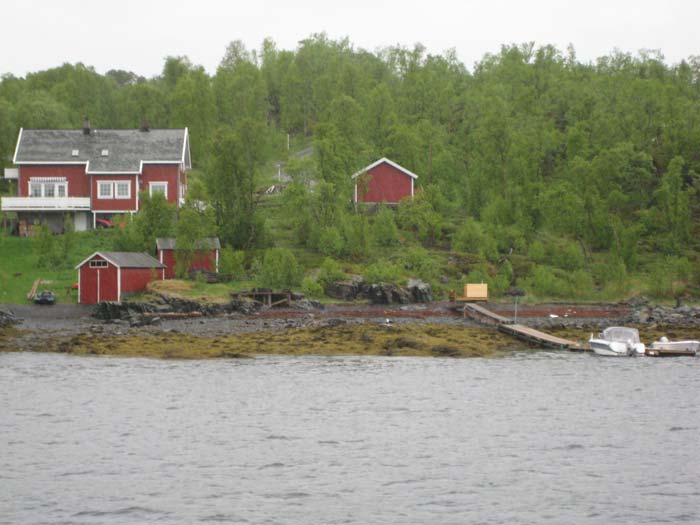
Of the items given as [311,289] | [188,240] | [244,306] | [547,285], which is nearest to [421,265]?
[547,285]

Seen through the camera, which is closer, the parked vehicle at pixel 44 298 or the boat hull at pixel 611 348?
the boat hull at pixel 611 348

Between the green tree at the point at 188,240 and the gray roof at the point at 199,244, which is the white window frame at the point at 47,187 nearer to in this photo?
the gray roof at the point at 199,244

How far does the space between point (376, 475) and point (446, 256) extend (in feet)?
154

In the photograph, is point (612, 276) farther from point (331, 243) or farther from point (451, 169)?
point (451, 169)

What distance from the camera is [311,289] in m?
61.5

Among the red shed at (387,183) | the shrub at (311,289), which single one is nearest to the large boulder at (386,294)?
the shrub at (311,289)

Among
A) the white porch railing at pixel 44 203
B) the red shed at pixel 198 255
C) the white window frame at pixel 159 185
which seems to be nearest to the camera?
the red shed at pixel 198 255

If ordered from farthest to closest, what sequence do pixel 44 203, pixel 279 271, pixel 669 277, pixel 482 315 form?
pixel 44 203, pixel 669 277, pixel 279 271, pixel 482 315

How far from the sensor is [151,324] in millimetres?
53031

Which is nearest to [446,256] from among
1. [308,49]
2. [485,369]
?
[485,369]

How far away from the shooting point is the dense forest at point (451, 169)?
223 feet

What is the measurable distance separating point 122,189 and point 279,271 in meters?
18.0

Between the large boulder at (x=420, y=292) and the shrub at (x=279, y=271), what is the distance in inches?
282

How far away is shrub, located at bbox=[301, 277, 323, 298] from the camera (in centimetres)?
6147
